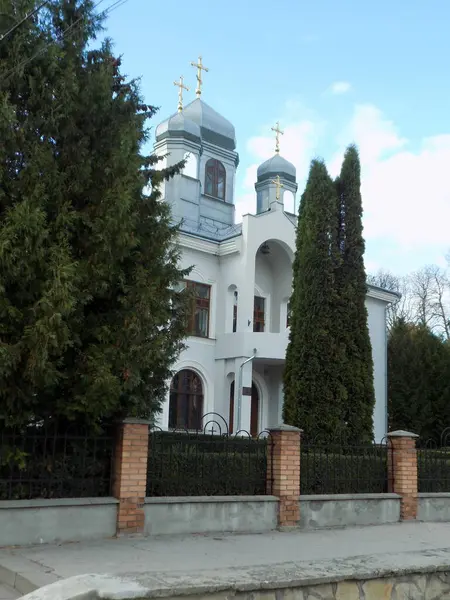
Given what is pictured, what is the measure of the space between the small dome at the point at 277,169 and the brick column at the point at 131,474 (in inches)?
881

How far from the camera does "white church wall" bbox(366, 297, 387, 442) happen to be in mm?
23203

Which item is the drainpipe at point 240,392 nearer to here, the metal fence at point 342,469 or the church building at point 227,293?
the church building at point 227,293

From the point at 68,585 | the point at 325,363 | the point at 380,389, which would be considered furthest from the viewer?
→ the point at 380,389

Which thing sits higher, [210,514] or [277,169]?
[277,169]

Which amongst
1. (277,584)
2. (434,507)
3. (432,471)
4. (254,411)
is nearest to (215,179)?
(254,411)

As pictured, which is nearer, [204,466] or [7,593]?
[7,593]

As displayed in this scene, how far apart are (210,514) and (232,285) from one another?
12636 mm

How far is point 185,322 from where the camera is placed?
30.4 feet

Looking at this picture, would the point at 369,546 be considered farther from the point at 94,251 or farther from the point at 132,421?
the point at 94,251

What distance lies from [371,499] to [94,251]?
20.4ft

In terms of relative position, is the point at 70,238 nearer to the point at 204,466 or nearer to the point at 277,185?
the point at 204,466

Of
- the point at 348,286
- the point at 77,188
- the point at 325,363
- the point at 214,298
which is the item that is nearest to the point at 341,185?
the point at 348,286

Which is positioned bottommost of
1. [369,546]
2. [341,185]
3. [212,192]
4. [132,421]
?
[369,546]

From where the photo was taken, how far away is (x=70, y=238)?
7777 millimetres
